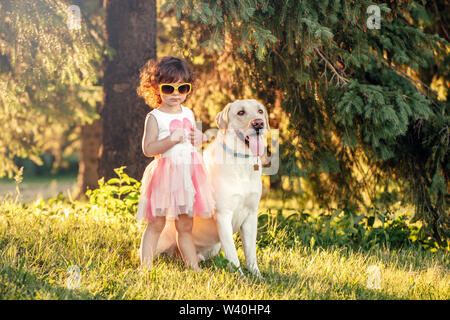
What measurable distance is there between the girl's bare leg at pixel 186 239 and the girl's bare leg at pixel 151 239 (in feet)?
0.43

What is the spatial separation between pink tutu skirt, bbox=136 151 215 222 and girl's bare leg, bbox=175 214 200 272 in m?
0.12

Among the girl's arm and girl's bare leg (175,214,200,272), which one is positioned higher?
the girl's arm

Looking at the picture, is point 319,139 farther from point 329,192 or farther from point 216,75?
point 216,75

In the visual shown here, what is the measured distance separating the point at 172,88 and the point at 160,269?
1.36 m

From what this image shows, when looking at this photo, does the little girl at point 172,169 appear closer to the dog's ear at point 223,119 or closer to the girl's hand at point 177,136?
the girl's hand at point 177,136

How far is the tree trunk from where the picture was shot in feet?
18.9

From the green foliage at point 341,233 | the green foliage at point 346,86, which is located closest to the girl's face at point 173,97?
the green foliage at point 346,86

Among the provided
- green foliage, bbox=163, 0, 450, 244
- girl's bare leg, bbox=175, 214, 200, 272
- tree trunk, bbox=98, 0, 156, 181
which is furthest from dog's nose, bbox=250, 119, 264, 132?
tree trunk, bbox=98, 0, 156, 181

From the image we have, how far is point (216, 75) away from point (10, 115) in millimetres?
3379

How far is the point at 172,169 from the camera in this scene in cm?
350

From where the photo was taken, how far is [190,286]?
10.6ft

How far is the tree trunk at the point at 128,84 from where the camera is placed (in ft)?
18.9

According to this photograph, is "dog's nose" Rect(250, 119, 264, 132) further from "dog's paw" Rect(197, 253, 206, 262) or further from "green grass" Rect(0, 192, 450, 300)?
"dog's paw" Rect(197, 253, 206, 262)
